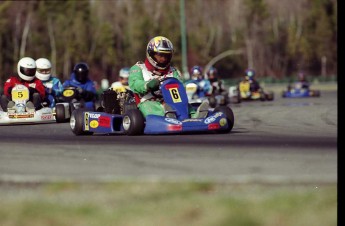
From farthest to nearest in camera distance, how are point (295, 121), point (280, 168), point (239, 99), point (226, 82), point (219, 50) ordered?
point (219, 50) → point (226, 82) → point (239, 99) → point (295, 121) → point (280, 168)

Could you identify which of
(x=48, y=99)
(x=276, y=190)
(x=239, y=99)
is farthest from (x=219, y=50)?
(x=276, y=190)

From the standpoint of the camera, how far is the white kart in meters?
17.8

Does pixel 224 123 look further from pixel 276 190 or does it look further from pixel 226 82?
pixel 226 82

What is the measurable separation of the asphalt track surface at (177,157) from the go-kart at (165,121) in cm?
19

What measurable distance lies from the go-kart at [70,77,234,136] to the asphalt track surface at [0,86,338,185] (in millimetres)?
189

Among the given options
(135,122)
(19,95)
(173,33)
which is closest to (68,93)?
(19,95)

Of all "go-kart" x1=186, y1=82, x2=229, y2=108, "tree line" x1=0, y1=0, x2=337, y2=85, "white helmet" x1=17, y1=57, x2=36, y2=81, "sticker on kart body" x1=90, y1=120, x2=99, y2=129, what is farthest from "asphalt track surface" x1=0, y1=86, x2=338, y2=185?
"tree line" x1=0, y1=0, x2=337, y2=85

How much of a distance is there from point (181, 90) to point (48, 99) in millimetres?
6666

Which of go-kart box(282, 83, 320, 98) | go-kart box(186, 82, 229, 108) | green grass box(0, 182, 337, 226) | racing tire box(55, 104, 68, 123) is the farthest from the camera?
go-kart box(282, 83, 320, 98)

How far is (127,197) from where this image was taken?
6.78 m

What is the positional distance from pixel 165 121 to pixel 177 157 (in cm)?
345

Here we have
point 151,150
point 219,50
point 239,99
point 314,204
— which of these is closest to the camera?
point 314,204

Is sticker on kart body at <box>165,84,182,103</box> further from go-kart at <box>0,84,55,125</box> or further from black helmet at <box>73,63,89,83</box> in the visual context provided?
black helmet at <box>73,63,89,83</box>

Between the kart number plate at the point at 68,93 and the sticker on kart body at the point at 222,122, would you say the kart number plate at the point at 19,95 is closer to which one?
the kart number plate at the point at 68,93
